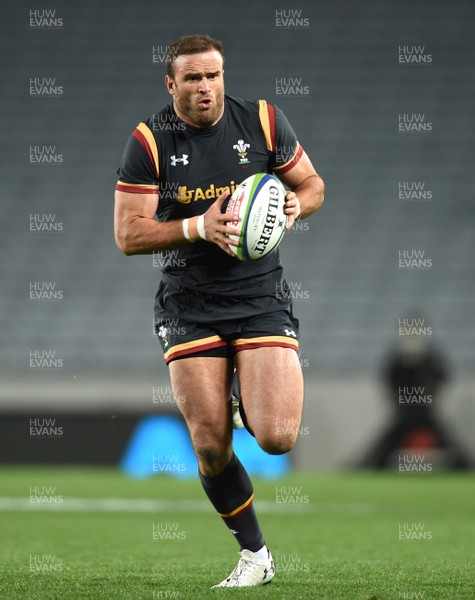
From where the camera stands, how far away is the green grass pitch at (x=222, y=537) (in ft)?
14.4

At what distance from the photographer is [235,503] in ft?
15.6

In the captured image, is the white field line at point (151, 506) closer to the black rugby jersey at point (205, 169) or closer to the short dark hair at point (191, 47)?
the black rugby jersey at point (205, 169)

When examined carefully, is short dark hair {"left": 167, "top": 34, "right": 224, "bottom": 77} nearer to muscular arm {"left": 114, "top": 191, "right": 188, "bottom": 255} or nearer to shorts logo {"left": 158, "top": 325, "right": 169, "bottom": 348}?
muscular arm {"left": 114, "top": 191, "right": 188, "bottom": 255}

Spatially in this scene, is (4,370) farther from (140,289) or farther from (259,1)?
(259,1)

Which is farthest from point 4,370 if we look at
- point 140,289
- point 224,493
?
point 224,493

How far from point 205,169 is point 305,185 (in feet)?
1.60

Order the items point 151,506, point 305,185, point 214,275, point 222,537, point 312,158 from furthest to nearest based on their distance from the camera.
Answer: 1. point 312,158
2. point 151,506
3. point 222,537
4. point 305,185
5. point 214,275

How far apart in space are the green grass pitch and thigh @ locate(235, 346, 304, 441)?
664 millimetres

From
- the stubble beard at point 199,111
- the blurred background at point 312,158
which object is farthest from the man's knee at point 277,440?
the blurred background at point 312,158

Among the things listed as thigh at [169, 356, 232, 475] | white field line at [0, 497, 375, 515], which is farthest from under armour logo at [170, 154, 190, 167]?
white field line at [0, 497, 375, 515]

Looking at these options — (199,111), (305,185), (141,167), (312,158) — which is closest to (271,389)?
(305,185)

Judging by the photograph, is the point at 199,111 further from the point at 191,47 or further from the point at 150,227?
the point at 150,227

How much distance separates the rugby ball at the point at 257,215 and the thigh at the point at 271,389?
1.44ft

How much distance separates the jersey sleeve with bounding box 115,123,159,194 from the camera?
185 inches
